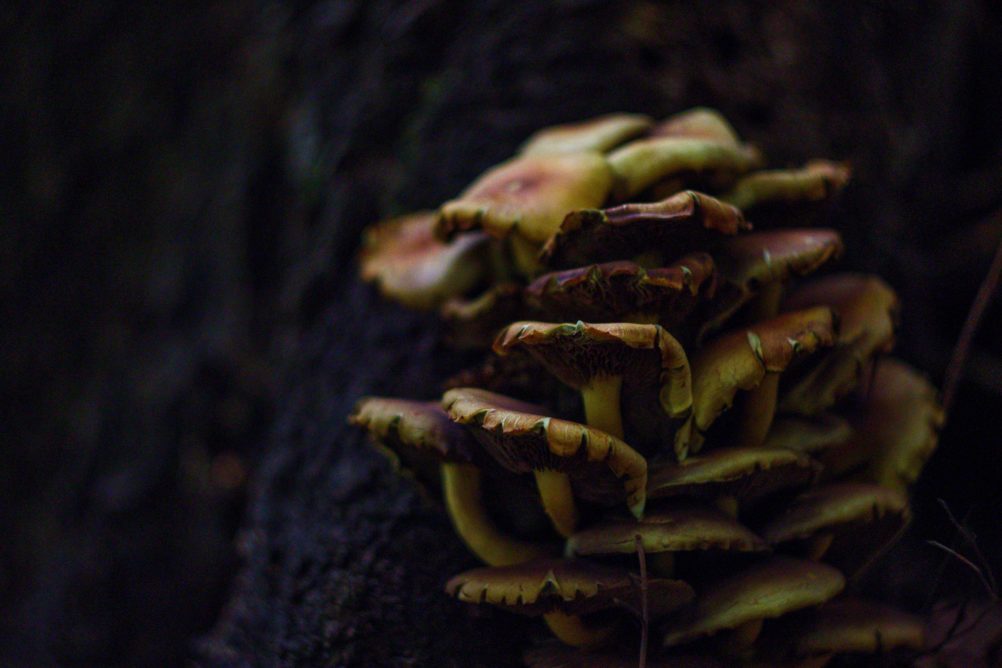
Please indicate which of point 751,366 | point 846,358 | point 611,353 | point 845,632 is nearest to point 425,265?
point 611,353

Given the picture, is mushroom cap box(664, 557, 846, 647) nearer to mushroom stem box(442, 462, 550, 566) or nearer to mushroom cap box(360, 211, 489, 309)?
mushroom stem box(442, 462, 550, 566)

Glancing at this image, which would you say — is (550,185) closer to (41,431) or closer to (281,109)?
(281,109)

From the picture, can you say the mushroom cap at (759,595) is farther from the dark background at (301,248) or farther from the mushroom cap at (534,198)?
the mushroom cap at (534,198)

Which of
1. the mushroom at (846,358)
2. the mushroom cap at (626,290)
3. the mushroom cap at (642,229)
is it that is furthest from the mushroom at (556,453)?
the mushroom at (846,358)

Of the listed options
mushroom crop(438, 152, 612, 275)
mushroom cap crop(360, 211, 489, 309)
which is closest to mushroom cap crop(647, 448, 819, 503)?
mushroom crop(438, 152, 612, 275)

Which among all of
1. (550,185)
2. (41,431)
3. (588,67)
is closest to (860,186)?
(588,67)
